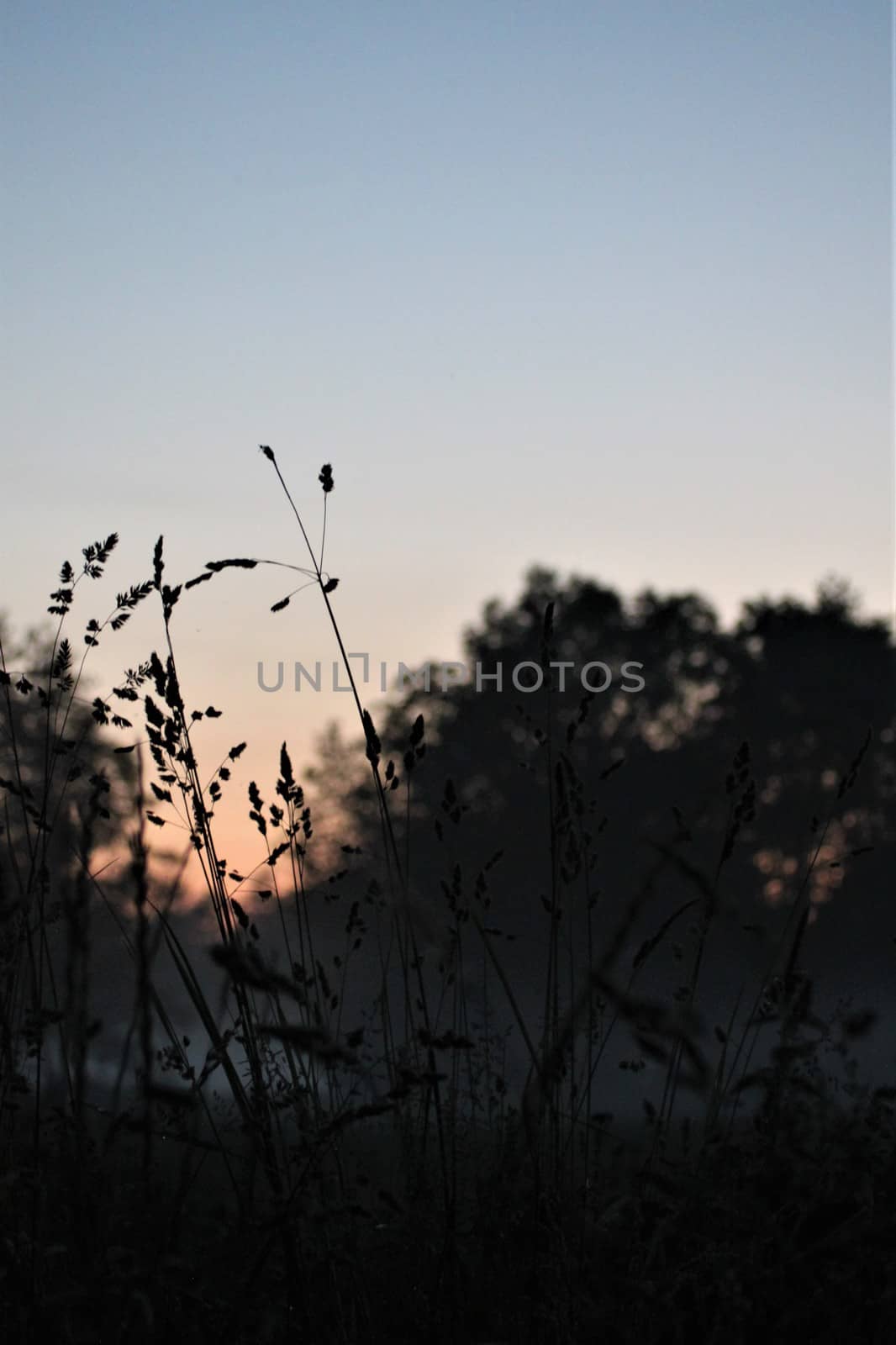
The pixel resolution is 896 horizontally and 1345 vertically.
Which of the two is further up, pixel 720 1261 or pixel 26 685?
pixel 26 685

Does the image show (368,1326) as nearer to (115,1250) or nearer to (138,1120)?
(115,1250)

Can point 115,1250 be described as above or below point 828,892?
below

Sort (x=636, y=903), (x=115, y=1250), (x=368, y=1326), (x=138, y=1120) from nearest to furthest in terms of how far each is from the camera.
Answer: (x=636, y=903), (x=138, y=1120), (x=115, y=1250), (x=368, y=1326)

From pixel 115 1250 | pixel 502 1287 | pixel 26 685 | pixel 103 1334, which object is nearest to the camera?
pixel 115 1250

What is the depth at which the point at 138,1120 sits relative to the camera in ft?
4.14

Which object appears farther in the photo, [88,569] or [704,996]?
[704,996]

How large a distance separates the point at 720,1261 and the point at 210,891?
1019 millimetres

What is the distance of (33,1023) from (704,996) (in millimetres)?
20111

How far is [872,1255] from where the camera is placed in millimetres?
2217

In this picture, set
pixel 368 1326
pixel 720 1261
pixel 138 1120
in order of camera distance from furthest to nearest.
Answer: pixel 368 1326
pixel 720 1261
pixel 138 1120

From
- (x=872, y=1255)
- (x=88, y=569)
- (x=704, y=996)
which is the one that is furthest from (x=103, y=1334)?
(x=704, y=996)

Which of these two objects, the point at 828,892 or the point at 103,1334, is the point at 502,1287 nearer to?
the point at 103,1334

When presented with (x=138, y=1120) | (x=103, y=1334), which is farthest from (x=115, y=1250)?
(x=138, y=1120)

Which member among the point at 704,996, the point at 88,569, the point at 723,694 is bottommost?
the point at 704,996
